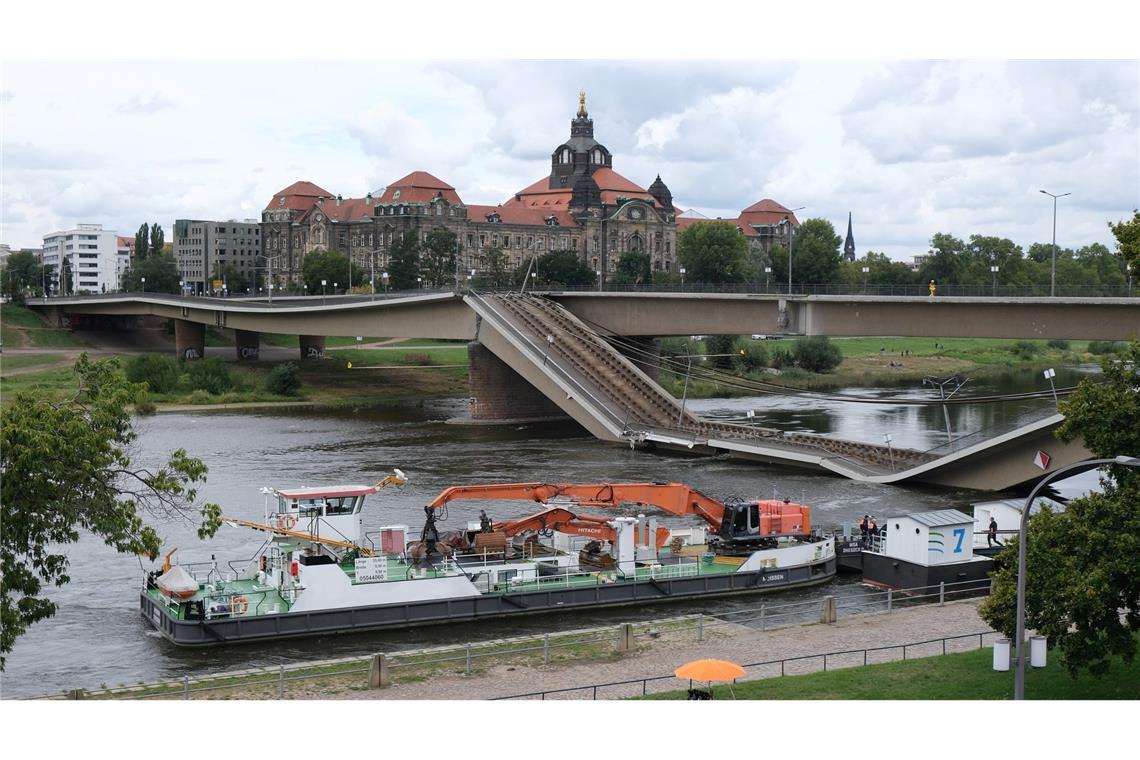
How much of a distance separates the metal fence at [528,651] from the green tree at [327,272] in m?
151

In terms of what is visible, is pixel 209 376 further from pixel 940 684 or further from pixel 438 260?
pixel 940 684

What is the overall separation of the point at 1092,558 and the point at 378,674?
15.8 m

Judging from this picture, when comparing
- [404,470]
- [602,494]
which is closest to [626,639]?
[602,494]

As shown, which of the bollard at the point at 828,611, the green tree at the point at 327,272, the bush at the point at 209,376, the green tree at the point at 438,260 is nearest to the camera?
the bollard at the point at 828,611

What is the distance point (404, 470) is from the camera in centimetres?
6862

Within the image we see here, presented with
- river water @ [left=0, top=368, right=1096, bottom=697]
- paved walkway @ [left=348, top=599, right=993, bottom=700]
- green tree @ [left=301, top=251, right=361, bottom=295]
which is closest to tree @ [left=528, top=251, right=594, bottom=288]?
green tree @ [left=301, top=251, right=361, bottom=295]

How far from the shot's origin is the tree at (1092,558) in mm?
26672

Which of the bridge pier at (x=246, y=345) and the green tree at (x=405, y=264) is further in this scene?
the green tree at (x=405, y=264)

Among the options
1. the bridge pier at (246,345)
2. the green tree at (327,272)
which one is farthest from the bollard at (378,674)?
the green tree at (327,272)

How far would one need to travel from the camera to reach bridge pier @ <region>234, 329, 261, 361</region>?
133m

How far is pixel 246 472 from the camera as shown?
67062 millimetres

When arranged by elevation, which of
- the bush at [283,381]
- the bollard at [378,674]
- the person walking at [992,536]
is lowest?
the bollard at [378,674]

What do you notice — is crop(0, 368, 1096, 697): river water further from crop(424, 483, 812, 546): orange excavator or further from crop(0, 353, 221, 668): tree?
crop(0, 353, 221, 668): tree

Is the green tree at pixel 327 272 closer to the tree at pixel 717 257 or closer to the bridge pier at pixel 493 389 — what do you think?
the tree at pixel 717 257
